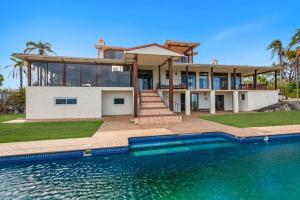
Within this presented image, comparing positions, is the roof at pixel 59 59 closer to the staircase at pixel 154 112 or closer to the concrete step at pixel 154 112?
the staircase at pixel 154 112

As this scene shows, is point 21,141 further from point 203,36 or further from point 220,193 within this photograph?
point 203,36

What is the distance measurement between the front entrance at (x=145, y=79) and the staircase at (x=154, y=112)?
2.46 metres

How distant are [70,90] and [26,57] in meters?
4.04

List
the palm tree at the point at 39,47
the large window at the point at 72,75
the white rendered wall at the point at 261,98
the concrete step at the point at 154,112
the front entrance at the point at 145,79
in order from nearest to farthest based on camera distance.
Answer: the concrete step at the point at 154,112, the large window at the point at 72,75, the front entrance at the point at 145,79, the white rendered wall at the point at 261,98, the palm tree at the point at 39,47

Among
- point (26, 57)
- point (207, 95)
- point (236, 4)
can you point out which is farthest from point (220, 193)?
point (236, 4)

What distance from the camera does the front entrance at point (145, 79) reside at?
1870 cm

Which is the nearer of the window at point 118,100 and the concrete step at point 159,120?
the concrete step at point 159,120

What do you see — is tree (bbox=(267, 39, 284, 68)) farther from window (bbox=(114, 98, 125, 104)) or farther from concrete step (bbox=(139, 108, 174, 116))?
window (bbox=(114, 98, 125, 104))

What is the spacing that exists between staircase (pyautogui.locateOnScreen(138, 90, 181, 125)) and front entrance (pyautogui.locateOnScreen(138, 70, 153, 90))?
2.46 meters

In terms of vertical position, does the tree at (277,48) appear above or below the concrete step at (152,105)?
above

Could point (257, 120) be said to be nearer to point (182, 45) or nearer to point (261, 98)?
point (261, 98)

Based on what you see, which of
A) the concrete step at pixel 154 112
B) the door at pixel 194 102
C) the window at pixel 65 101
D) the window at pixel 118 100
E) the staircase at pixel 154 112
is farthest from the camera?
the door at pixel 194 102

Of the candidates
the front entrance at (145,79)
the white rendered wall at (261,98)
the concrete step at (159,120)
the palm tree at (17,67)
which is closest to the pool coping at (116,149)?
the concrete step at (159,120)

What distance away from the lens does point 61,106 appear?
49.0 feet
